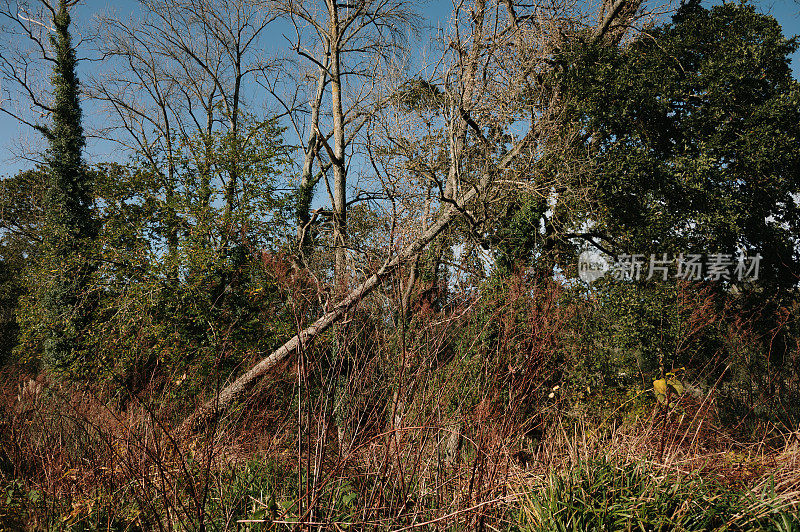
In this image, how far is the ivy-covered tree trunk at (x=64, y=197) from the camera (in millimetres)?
9094

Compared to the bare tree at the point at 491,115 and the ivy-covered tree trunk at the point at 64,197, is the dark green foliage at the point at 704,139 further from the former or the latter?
the ivy-covered tree trunk at the point at 64,197

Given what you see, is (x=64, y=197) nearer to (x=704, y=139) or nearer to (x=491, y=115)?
(x=491, y=115)

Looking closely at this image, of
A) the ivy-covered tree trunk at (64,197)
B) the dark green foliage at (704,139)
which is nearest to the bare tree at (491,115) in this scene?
the dark green foliage at (704,139)

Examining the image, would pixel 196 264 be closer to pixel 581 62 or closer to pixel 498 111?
pixel 498 111

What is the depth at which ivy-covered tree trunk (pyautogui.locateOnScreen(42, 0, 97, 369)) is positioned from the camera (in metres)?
9.09

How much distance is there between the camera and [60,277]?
29.3 ft

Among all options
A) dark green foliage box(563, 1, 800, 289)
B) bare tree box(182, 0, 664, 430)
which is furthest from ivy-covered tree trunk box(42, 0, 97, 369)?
dark green foliage box(563, 1, 800, 289)

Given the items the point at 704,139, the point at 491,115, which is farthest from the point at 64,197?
the point at 704,139

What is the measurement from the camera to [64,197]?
406 inches

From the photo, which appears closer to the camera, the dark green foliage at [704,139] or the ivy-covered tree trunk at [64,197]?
the dark green foliage at [704,139]

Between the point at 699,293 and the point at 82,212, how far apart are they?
12648 mm

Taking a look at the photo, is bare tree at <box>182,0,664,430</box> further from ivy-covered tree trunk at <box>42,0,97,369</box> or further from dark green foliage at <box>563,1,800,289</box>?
ivy-covered tree trunk at <box>42,0,97,369</box>

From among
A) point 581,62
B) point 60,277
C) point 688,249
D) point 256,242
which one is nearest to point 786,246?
point 688,249

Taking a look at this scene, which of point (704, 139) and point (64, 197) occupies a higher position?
point (704, 139)
